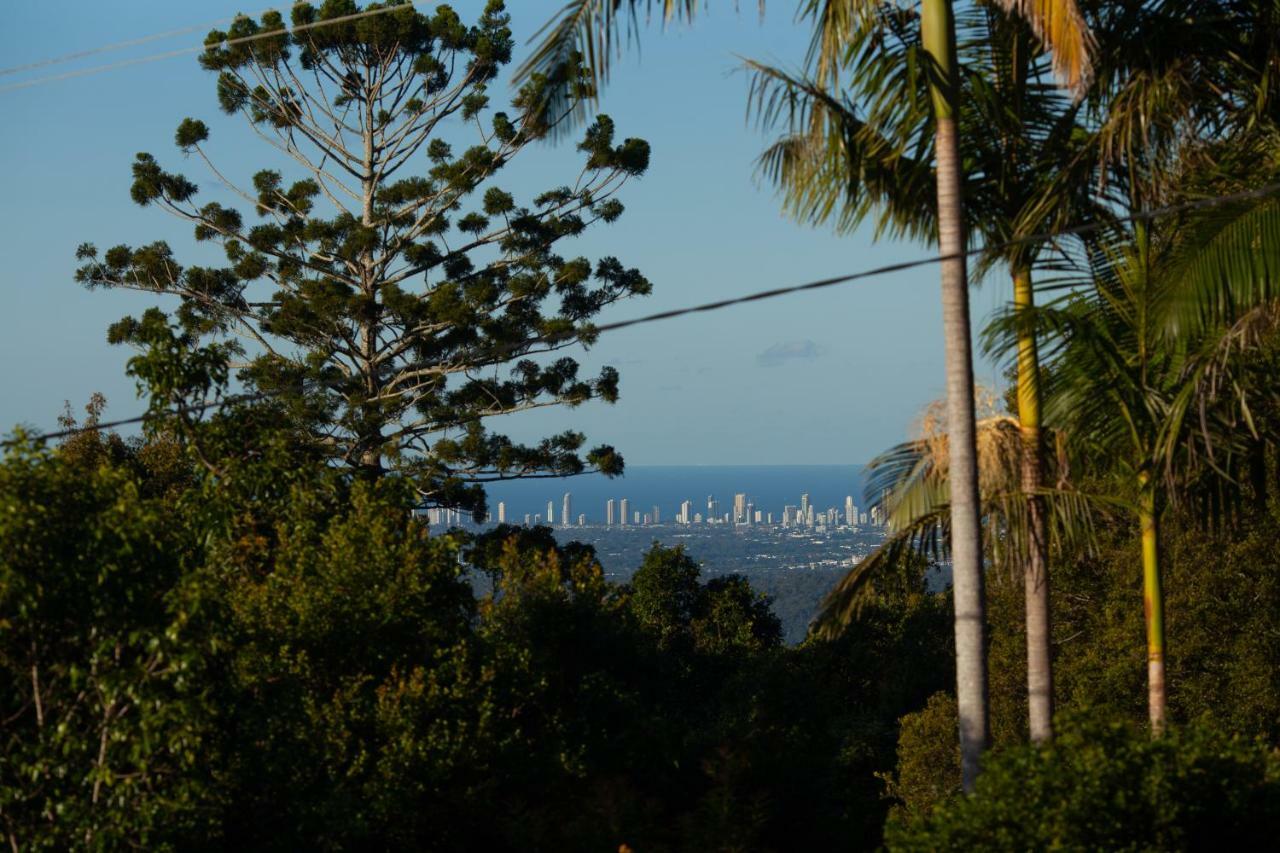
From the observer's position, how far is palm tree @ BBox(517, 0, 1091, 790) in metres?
7.99

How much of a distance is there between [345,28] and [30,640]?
101 feet

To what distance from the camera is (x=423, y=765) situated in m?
9.97

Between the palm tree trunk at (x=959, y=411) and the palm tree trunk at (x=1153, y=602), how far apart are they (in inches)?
56.9

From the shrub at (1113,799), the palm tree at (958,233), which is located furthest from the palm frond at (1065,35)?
the shrub at (1113,799)

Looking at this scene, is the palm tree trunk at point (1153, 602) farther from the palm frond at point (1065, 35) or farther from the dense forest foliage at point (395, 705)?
the palm frond at point (1065, 35)

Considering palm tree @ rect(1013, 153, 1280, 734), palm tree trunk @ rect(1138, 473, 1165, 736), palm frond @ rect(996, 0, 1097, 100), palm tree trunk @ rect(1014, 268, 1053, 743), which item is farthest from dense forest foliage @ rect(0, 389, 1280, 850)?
palm frond @ rect(996, 0, 1097, 100)

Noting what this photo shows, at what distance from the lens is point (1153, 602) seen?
9352mm

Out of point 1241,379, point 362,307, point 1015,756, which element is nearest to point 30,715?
point 1015,756

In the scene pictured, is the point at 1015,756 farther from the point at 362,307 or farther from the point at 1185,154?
the point at 362,307

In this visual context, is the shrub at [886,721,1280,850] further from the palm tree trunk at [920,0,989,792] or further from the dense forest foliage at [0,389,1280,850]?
the palm tree trunk at [920,0,989,792]

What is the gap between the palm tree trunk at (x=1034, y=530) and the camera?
9031 millimetres

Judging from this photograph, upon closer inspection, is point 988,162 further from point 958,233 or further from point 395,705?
point 395,705

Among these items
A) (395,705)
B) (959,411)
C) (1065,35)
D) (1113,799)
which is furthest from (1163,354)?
(395,705)

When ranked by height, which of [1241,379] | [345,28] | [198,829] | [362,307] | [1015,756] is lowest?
[198,829]
